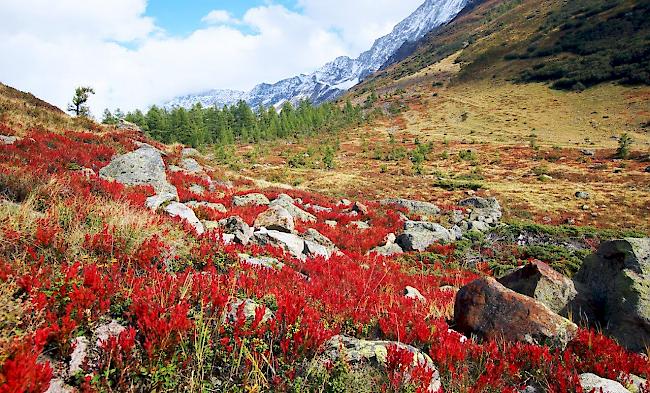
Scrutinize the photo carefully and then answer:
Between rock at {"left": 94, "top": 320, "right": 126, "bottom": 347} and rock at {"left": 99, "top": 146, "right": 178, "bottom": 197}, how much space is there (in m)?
10.0

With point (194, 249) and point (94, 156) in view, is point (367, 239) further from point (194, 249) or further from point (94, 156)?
point (94, 156)

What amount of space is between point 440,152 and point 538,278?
50.6 metres

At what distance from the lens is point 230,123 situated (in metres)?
95.2

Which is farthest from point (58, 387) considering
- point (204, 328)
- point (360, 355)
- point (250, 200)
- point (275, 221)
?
point (250, 200)

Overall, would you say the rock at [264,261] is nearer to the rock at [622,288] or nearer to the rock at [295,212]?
the rock at [622,288]

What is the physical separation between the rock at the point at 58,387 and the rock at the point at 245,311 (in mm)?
1497

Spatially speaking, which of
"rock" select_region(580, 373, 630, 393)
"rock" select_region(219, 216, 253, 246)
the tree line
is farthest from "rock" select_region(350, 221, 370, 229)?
the tree line

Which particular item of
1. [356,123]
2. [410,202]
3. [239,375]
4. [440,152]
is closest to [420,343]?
[239,375]

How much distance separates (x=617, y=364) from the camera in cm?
419

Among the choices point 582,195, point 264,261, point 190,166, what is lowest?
point 582,195

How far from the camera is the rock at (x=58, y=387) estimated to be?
9.25 ft

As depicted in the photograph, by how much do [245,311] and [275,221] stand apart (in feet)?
24.9

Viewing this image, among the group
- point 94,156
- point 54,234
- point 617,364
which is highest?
point 94,156

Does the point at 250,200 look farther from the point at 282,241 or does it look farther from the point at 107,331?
the point at 107,331
